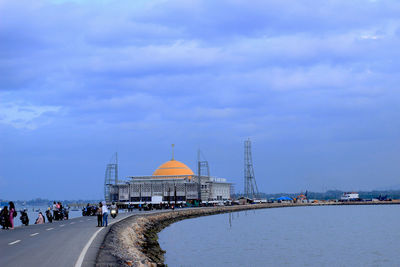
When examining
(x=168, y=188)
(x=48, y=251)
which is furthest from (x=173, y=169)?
(x=48, y=251)

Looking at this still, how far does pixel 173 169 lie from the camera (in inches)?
6673

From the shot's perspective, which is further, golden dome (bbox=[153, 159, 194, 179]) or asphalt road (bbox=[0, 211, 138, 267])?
golden dome (bbox=[153, 159, 194, 179])

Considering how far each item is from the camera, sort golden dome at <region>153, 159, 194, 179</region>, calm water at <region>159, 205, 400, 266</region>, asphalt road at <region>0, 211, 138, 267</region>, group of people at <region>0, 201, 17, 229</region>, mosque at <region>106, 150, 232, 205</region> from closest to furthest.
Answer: asphalt road at <region>0, 211, 138, 267</region>, calm water at <region>159, 205, 400, 266</region>, group of people at <region>0, 201, 17, 229</region>, mosque at <region>106, 150, 232, 205</region>, golden dome at <region>153, 159, 194, 179</region>

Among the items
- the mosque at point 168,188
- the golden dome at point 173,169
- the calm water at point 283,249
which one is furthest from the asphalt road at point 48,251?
the golden dome at point 173,169

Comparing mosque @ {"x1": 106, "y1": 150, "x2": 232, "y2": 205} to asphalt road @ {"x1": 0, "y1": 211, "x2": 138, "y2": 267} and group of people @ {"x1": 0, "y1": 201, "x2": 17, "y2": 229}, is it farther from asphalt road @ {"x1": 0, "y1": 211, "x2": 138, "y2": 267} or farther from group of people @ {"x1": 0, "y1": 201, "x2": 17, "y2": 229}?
asphalt road @ {"x1": 0, "y1": 211, "x2": 138, "y2": 267}

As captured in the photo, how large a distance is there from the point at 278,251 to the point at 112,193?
125 m

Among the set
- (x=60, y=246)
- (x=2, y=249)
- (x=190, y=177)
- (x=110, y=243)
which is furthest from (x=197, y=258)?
(x=190, y=177)

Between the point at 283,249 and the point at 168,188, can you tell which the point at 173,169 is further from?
the point at 283,249

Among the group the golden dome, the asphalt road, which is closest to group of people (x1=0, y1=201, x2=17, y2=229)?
the asphalt road

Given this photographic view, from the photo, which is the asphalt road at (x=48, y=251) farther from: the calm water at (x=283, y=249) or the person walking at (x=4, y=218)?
the person walking at (x=4, y=218)

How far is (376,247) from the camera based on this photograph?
1716 inches

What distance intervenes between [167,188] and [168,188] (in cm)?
344

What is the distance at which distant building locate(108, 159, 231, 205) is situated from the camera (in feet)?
504

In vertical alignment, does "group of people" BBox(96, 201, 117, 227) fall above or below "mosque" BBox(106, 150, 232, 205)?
below
